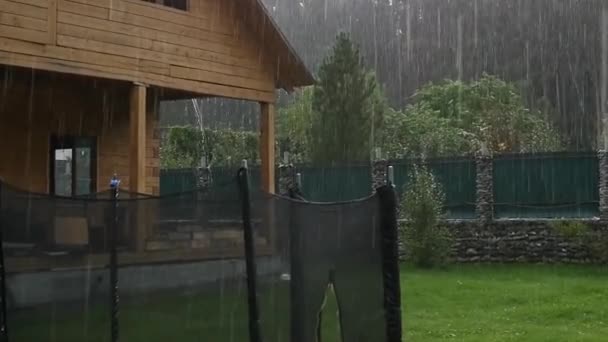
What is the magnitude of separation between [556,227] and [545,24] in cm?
3008

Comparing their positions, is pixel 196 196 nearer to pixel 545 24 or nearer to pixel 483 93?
pixel 483 93

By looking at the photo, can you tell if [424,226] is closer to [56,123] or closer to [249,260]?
[56,123]

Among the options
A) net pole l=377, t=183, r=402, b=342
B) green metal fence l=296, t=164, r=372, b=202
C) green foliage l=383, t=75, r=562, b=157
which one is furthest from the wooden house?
green foliage l=383, t=75, r=562, b=157

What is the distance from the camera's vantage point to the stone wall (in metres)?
16.2

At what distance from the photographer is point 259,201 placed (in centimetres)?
524

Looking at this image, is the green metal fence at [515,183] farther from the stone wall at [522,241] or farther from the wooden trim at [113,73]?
the wooden trim at [113,73]

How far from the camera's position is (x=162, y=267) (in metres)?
4.86

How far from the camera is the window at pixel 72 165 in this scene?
1299 cm

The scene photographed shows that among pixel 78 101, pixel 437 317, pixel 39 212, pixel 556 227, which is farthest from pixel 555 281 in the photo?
pixel 39 212

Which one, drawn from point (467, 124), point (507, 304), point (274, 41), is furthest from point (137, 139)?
point (467, 124)

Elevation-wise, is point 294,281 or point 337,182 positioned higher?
point 337,182

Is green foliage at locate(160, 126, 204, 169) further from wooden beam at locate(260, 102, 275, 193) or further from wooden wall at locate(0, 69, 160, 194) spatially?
wooden beam at locate(260, 102, 275, 193)

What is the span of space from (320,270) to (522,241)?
12.3 meters

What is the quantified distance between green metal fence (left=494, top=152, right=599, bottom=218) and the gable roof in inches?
246
